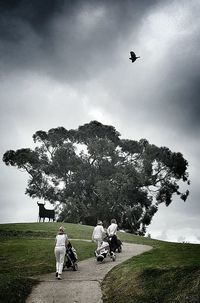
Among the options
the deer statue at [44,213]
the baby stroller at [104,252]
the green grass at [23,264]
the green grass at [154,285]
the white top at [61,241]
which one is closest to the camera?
the green grass at [154,285]

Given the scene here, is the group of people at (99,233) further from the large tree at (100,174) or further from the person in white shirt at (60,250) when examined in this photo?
the large tree at (100,174)

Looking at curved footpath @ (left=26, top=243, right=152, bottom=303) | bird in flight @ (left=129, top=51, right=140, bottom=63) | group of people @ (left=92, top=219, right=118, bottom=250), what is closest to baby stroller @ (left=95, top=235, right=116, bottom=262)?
curved footpath @ (left=26, top=243, right=152, bottom=303)

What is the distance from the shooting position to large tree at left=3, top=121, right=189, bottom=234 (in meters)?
47.9

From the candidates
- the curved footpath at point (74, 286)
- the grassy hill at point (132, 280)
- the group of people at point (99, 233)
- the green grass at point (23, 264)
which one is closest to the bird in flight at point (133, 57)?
the group of people at point (99, 233)

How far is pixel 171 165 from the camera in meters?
51.6

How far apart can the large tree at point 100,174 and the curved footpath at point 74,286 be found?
100 ft

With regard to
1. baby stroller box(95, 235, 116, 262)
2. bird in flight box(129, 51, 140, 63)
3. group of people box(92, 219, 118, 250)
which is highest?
bird in flight box(129, 51, 140, 63)

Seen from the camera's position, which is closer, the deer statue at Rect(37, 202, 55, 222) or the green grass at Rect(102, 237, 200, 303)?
the green grass at Rect(102, 237, 200, 303)

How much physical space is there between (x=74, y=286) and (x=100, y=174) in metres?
38.7

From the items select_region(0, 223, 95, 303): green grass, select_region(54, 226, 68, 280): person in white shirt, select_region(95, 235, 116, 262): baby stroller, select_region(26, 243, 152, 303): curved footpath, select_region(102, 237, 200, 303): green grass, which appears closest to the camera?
select_region(102, 237, 200, 303): green grass

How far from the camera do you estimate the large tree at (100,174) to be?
4791 centimetres

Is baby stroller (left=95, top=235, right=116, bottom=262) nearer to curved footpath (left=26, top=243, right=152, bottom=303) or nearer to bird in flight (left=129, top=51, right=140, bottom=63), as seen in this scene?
curved footpath (left=26, top=243, right=152, bottom=303)

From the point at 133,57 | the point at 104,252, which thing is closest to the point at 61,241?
the point at 104,252

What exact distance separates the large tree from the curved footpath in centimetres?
3061
